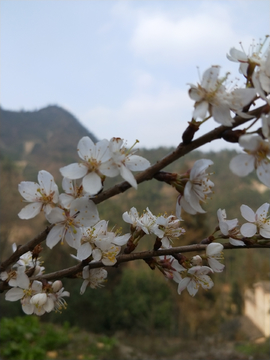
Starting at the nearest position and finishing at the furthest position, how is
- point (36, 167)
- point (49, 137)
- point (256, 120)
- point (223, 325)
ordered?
point (256, 120) → point (223, 325) → point (36, 167) → point (49, 137)

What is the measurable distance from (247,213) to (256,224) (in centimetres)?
3

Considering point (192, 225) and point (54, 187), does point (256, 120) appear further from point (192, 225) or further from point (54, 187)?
point (192, 225)

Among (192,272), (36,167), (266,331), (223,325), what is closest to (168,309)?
(223,325)

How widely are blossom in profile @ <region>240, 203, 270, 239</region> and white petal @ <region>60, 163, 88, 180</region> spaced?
372 millimetres

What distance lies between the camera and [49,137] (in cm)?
1047

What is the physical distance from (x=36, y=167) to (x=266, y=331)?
7.21m

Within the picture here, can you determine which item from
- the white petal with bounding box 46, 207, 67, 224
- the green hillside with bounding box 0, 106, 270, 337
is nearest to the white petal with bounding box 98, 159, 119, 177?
the white petal with bounding box 46, 207, 67, 224

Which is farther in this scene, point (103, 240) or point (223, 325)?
point (223, 325)

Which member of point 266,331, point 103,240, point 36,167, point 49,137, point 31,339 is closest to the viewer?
point 103,240

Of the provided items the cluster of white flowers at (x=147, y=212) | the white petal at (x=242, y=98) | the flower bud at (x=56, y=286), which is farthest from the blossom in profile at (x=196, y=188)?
the flower bud at (x=56, y=286)

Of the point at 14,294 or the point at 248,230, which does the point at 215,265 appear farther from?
the point at 14,294

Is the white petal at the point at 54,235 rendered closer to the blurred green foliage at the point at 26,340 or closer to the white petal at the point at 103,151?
the white petal at the point at 103,151

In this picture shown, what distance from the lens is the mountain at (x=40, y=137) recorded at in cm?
898

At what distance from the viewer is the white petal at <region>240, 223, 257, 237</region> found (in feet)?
2.23
